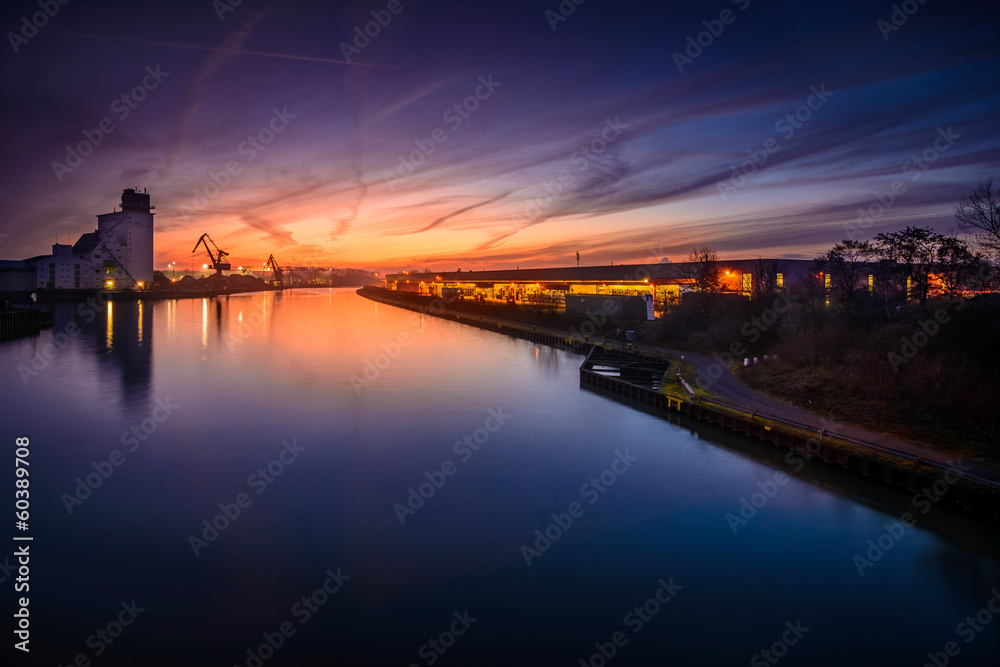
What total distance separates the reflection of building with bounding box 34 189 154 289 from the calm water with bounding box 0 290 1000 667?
85301 mm

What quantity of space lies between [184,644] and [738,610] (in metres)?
8.13

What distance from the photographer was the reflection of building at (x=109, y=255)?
89188 mm

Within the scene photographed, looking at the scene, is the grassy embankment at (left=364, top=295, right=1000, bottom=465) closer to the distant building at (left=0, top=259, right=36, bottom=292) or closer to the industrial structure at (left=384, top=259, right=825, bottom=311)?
the industrial structure at (left=384, top=259, right=825, bottom=311)

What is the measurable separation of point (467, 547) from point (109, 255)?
346 ft

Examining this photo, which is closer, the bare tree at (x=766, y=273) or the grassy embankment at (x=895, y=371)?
the grassy embankment at (x=895, y=371)

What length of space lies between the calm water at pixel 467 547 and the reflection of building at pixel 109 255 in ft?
280

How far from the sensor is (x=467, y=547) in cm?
1078

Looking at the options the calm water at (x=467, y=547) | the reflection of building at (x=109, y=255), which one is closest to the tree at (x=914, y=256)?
the calm water at (x=467, y=547)

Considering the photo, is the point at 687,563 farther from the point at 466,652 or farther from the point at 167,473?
the point at 167,473

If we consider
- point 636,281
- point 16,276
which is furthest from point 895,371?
point 16,276

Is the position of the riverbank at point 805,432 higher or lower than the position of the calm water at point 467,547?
higher

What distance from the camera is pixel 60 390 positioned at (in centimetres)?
2441

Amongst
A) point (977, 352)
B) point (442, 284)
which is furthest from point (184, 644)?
point (442, 284)

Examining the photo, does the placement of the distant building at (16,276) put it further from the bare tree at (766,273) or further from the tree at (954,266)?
the tree at (954,266)
